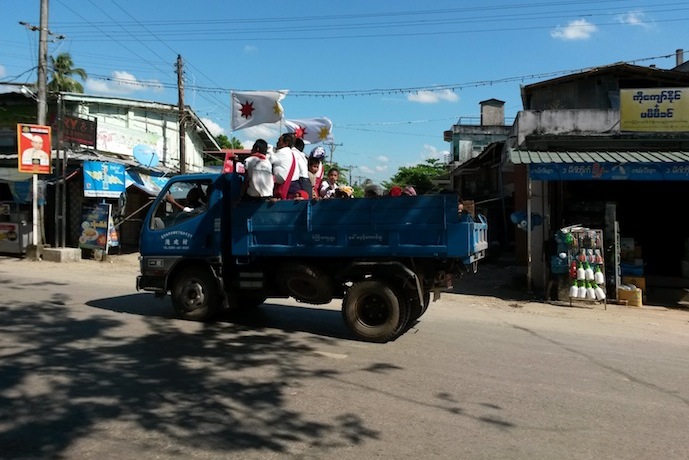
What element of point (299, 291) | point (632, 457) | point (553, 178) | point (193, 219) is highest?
point (553, 178)

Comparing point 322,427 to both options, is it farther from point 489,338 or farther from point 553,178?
point 553,178

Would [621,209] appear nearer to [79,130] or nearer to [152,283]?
[152,283]

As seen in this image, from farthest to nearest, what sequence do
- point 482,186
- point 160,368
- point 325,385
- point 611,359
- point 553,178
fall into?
point 482,186
point 553,178
point 611,359
point 160,368
point 325,385

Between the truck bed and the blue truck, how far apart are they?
0.04 feet

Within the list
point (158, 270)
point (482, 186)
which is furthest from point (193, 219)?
point (482, 186)

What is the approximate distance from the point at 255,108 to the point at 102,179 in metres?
7.92

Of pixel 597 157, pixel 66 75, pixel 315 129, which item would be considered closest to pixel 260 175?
pixel 315 129

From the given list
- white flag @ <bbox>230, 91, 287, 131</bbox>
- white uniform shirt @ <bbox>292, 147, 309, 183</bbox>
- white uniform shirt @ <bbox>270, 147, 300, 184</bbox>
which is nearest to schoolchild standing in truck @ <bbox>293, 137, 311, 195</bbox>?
white uniform shirt @ <bbox>292, 147, 309, 183</bbox>

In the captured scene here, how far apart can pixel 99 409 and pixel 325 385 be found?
1.94m

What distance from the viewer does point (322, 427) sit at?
12.8ft

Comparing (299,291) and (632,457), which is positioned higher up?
(299,291)

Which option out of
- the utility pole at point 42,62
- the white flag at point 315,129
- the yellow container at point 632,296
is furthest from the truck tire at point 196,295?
the utility pole at point 42,62

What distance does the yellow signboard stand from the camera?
1172 centimetres

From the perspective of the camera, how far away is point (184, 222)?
759 centimetres
